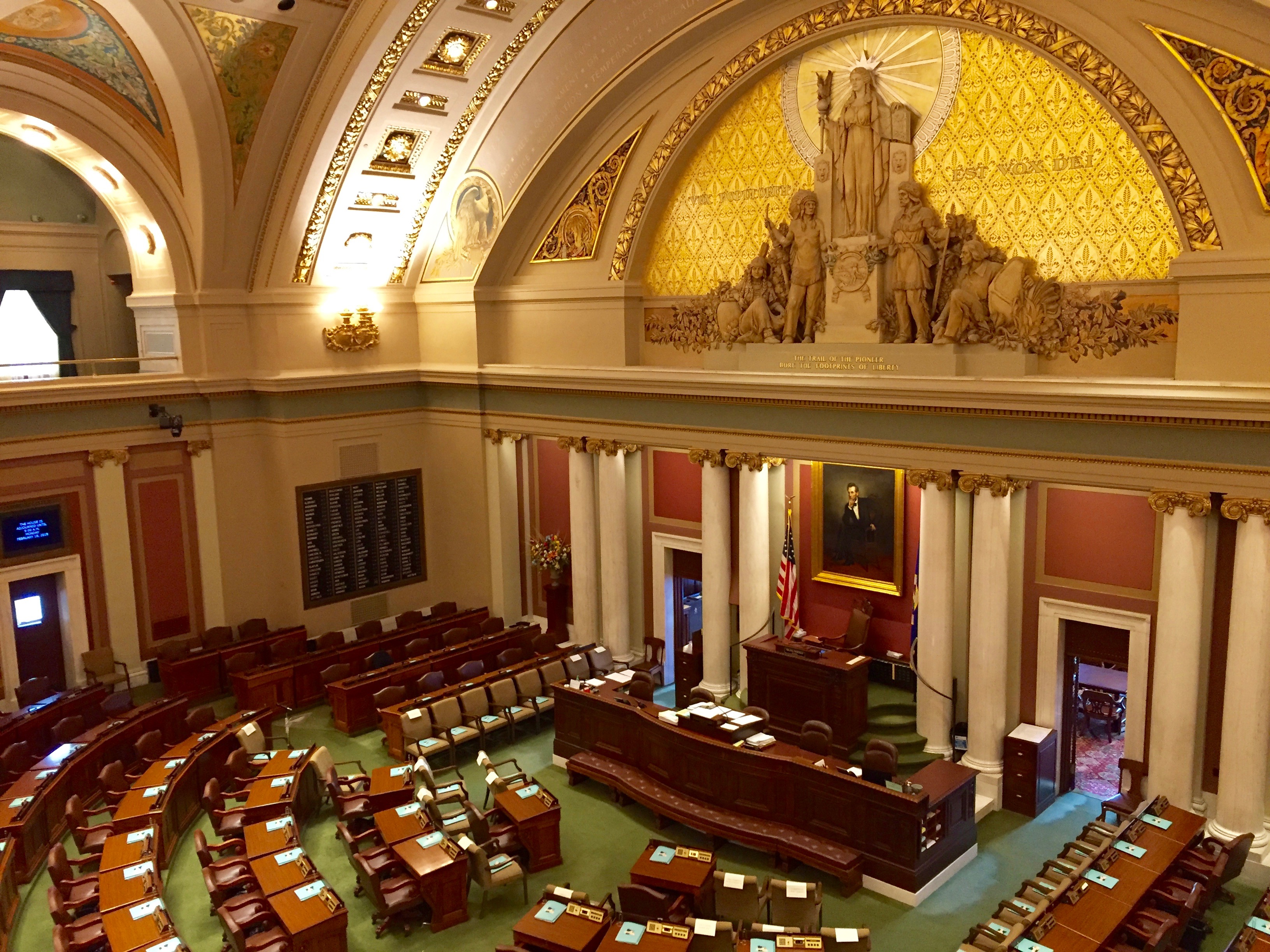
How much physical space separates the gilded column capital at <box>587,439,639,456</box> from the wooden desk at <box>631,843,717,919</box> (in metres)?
7.23

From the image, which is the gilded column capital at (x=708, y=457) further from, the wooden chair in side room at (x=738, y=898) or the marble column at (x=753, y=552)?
the wooden chair in side room at (x=738, y=898)

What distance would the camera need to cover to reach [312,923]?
355 inches

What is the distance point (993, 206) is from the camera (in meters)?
12.2

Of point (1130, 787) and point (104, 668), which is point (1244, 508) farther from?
point (104, 668)

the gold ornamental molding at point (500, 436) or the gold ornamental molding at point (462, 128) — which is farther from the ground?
the gold ornamental molding at point (462, 128)

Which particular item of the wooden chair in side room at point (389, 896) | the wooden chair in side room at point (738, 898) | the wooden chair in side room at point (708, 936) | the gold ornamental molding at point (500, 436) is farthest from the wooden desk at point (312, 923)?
the gold ornamental molding at point (500, 436)

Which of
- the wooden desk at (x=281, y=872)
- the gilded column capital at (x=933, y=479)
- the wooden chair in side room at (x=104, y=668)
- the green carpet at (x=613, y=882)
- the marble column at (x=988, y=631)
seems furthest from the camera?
the wooden chair in side room at (x=104, y=668)

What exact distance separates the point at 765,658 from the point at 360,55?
9.91m

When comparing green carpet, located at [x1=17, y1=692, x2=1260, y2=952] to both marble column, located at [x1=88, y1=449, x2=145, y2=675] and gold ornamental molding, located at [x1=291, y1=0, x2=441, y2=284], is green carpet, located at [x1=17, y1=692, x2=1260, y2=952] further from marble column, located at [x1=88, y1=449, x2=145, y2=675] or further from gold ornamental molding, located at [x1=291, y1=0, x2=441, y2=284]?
gold ornamental molding, located at [x1=291, y1=0, x2=441, y2=284]

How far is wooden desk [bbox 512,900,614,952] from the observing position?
870 centimetres

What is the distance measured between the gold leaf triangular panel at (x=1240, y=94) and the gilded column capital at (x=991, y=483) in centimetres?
368

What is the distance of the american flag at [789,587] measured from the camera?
578 inches

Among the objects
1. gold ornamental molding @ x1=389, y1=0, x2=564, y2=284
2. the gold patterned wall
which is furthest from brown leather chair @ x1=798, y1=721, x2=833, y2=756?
gold ornamental molding @ x1=389, y1=0, x2=564, y2=284

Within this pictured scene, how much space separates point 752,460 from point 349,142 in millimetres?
7744
